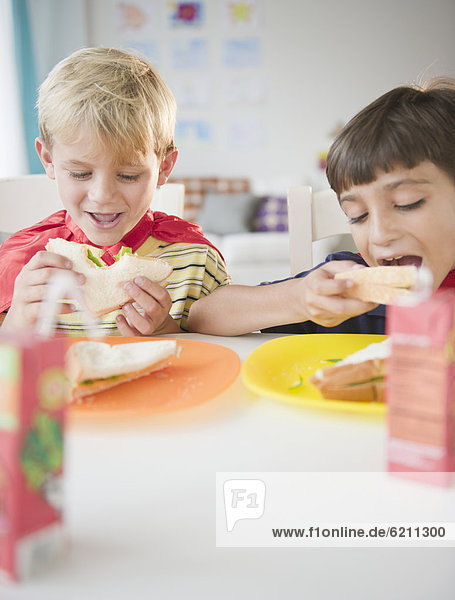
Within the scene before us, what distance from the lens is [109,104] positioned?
1171 millimetres

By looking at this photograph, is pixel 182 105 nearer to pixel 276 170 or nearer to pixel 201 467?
pixel 276 170

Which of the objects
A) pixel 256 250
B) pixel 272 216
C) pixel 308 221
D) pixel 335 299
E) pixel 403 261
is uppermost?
pixel 272 216

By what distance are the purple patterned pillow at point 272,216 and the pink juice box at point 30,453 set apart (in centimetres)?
501

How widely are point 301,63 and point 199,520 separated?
244 inches

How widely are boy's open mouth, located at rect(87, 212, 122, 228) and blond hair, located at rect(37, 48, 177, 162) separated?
5.2 inches

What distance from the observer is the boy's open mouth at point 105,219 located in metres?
1.25

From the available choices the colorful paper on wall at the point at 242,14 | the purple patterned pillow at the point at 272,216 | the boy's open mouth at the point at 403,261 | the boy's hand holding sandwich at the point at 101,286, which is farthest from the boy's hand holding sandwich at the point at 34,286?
the colorful paper on wall at the point at 242,14

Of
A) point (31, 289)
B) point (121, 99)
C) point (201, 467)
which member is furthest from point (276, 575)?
point (121, 99)

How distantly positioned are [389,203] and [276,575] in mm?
814

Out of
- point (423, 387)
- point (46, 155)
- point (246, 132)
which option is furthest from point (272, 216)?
point (423, 387)

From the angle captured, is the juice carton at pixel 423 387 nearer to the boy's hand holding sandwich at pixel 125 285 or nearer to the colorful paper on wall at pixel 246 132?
the boy's hand holding sandwich at pixel 125 285

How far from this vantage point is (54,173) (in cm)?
129

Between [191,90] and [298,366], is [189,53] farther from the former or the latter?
[298,366]

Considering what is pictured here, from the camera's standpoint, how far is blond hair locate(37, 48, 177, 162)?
116 cm
